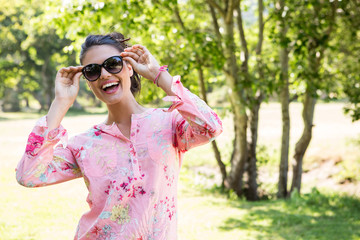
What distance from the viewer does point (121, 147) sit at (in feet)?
6.58

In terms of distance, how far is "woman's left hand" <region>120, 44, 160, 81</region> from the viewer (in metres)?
1.96

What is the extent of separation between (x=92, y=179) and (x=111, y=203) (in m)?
0.15

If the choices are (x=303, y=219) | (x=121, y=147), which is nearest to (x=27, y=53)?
(x=303, y=219)

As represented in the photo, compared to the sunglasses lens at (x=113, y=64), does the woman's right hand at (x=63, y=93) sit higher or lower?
lower

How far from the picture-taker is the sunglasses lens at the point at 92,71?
202 centimetres

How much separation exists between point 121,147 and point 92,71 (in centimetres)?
38

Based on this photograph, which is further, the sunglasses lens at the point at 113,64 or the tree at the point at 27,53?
the tree at the point at 27,53

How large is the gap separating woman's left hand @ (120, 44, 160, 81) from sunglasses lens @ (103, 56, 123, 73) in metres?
0.03

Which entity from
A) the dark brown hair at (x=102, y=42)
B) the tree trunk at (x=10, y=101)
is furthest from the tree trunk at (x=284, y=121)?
the tree trunk at (x=10, y=101)

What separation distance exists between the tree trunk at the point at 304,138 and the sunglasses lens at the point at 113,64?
23.7 ft

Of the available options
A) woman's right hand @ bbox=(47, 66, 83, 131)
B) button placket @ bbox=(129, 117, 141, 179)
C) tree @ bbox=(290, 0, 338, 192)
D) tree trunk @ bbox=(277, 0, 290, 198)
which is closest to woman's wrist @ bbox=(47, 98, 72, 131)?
woman's right hand @ bbox=(47, 66, 83, 131)

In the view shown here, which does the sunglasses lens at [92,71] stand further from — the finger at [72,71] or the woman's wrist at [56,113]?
the woman's wrist at [56,113]

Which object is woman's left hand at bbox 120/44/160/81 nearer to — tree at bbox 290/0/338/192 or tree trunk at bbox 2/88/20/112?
tree at bbox 290/0/338/192

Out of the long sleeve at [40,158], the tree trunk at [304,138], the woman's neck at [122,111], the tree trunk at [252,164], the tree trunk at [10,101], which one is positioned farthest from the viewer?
the tree trunk at [10,101]
